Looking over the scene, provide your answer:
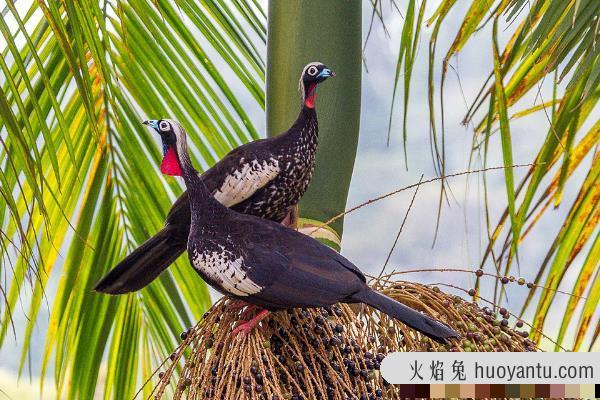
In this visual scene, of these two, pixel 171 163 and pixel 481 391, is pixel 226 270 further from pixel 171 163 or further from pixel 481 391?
pixel 481 391

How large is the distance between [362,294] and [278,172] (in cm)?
19

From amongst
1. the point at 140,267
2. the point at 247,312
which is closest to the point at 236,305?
the point at 247,312

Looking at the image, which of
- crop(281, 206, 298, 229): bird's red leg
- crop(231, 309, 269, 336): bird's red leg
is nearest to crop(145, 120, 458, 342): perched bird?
crop(231, 309, 269, 336): bird's red leg

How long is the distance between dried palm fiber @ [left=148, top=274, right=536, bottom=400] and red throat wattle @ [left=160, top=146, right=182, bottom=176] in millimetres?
162

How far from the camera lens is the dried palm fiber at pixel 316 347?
2.97ft

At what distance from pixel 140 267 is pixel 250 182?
0.54ft

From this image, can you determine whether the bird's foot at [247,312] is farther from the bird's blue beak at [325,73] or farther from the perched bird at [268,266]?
the bird's blue beak at [325,73]

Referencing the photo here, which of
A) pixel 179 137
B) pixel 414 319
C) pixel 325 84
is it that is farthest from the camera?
pixel 325 84

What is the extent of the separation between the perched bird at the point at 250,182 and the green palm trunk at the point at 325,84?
74 millimetres

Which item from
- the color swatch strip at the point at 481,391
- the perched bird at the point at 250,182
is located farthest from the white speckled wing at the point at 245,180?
the color swatch strip at the point at 481,391

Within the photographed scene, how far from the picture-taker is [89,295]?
164cm

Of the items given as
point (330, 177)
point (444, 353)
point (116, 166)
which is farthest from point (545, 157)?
point (116, 166)

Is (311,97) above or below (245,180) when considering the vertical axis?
above

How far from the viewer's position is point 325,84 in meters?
1.16
